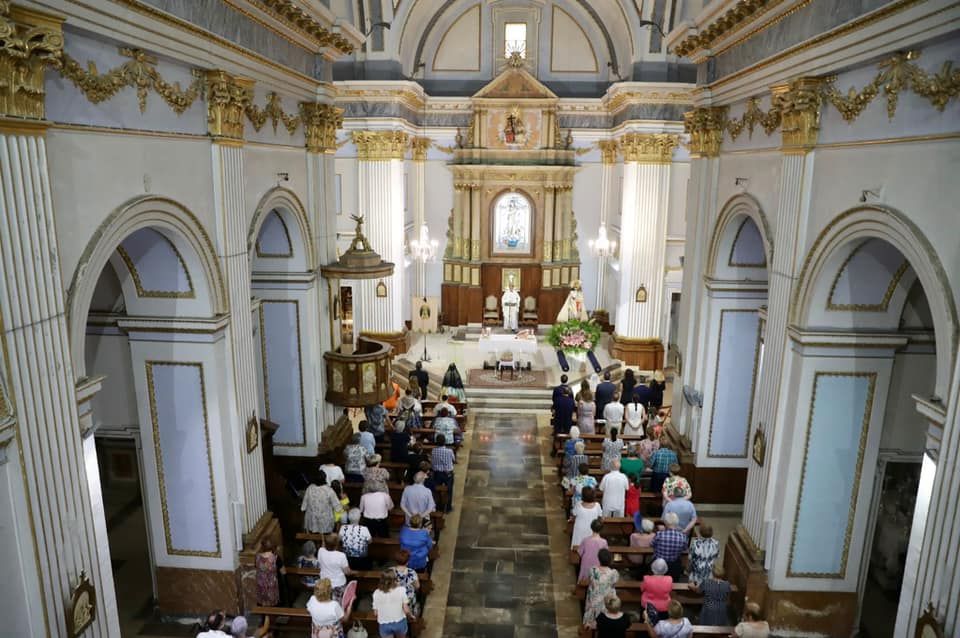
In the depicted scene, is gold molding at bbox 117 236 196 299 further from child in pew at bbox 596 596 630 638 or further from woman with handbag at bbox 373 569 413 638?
child in pew at bbox 596 596 630 638

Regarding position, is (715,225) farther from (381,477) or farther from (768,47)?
(381,477)

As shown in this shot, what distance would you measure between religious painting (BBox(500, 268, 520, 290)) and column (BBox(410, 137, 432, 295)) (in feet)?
9.08

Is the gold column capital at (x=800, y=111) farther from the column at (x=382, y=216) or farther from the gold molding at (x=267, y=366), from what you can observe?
the column at (x=382, y=216)

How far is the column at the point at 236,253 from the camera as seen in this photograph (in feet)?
26.5

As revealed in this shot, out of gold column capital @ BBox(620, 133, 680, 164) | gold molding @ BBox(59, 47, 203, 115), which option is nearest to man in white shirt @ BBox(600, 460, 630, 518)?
gold molding @ BBox(59, 47, 203, 115)

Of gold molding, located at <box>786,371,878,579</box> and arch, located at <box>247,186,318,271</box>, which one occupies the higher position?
arch, located at <box>247,186,318,271</box>

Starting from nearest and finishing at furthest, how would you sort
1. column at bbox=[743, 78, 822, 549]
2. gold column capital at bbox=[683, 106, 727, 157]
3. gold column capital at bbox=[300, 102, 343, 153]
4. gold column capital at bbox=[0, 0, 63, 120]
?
gold column capital at bbox=[0, 0, 63, 120] < column at bbox=[743, 78, 822, 549] < gold column capital at bbox=[683, 106, 727, 157] < gold column capital at bbox=[300, 102, 343, 153]

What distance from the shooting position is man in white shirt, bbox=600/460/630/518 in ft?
32.9

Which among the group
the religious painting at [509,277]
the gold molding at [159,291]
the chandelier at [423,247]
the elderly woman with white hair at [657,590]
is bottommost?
the elderly woman with white hair at [657,590]

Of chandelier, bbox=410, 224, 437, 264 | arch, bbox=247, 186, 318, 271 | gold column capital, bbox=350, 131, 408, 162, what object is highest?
gold column capital, bbox=350, 131, 408, 162

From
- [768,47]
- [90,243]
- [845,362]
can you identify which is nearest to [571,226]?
[768,47]

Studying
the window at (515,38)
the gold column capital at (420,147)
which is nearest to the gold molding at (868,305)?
the gold column capital at (420,147)

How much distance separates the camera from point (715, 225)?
1108 cm

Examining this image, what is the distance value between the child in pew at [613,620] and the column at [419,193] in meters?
17.7
